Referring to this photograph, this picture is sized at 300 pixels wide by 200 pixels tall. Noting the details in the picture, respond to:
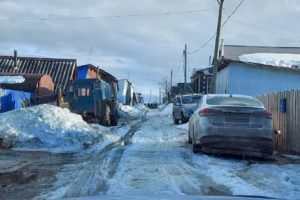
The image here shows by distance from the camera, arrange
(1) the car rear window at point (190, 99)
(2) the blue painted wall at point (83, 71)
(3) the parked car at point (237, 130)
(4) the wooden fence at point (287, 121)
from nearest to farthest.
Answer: (3) the parked car at point (237, 130)
(4) the wooden fence at point (287, 121)
(1) the car rear window at point (190, 99)
(2) the blue painted wall at point (83, 71)

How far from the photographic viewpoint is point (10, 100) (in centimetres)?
2964

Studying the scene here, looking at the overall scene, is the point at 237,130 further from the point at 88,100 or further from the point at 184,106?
the point at 184,106

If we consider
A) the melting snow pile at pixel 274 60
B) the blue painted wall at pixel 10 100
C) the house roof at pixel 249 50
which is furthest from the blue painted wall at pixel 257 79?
the blue painted wall at pixel 10 100

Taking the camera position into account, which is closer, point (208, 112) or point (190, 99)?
point (208, 112)

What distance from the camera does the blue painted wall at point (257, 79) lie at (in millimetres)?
36875

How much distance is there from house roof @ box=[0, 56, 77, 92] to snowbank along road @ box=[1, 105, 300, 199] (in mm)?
28173

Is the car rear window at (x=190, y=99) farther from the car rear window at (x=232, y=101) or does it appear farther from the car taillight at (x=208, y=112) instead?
the car taillight at (x=208, y=112)

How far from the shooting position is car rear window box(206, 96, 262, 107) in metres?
14.7

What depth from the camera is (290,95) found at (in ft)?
52.4

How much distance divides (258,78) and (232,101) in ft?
75.3

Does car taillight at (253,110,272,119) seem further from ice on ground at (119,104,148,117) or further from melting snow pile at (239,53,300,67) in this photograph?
ice on ground at (119,104,148,117)

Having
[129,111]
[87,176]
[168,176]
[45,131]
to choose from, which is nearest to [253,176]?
[168,176]

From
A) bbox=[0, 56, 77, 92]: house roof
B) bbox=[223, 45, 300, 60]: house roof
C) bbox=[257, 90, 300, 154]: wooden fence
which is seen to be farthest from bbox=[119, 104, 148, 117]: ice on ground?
bbox=[257, 90, 300, 154]: wooden fence

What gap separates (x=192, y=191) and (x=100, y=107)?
831 inches
